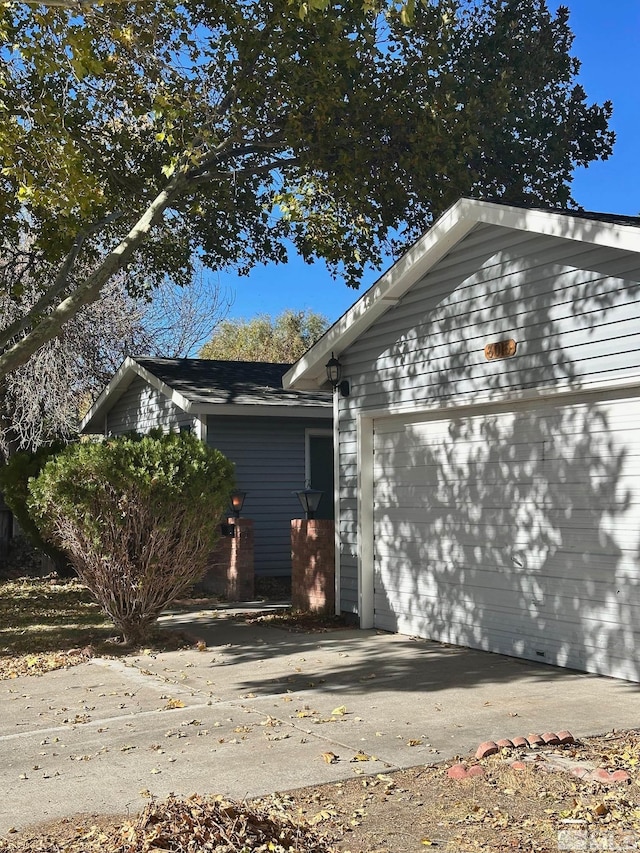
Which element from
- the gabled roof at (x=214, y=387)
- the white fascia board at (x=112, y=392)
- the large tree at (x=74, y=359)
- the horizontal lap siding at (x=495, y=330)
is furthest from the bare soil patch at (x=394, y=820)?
the large tree at (x=74, y=359)

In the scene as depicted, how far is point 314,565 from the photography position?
12.0m

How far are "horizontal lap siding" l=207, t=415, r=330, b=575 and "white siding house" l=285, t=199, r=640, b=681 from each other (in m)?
4.96

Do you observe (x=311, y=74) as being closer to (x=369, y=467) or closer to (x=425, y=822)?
(x=369, y=467)

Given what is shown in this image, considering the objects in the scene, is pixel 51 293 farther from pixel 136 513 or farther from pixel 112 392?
pixel 112 392

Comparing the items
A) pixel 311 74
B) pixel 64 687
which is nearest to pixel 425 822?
pixel 64 687

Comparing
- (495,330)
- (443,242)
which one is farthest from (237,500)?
(495,330)

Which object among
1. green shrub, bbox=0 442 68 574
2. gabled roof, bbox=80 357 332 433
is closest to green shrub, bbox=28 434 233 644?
gabled roof, bbox=80 357 332 433

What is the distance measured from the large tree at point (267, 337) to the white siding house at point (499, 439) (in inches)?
1553

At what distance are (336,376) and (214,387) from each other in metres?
5.66

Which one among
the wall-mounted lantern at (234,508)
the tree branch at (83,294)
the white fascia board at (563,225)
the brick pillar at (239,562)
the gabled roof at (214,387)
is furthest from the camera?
the gabled roof at (214,387)

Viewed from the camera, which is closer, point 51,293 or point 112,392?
point 51,293

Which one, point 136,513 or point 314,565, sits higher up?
point 136,513

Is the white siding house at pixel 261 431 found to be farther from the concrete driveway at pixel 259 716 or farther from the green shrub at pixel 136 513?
the concrete driveway at pixel 259 716

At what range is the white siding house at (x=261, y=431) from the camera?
52.6 feet
